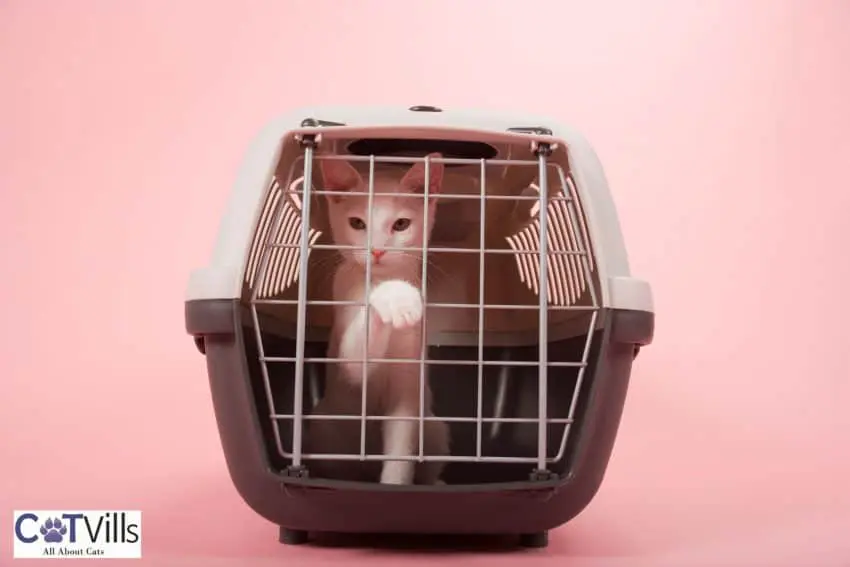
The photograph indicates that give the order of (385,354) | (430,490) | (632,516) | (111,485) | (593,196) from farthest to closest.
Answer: (111,485), (632,516), (385,354), (593,196), (430,490)

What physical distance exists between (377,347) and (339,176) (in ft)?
0.91

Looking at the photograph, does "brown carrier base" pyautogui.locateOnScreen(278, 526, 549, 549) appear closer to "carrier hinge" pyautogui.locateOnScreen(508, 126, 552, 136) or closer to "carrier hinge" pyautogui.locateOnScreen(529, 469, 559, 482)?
"carrier hinge" pyautogui.locateOnScreen(529, 469, 559, 482)

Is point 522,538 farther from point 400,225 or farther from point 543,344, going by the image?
point 400,225

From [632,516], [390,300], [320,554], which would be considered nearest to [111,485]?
[320,554]

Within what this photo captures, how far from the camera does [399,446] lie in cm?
132

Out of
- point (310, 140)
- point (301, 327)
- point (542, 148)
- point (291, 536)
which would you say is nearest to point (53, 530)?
point (291, 536)

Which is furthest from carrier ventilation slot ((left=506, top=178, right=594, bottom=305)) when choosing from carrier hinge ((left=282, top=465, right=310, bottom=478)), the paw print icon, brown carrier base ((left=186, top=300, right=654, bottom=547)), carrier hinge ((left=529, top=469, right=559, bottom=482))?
the paw print icon

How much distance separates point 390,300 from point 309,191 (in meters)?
0.18

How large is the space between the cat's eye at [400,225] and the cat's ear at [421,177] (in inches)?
2.0

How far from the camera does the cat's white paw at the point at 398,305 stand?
1.20 metres

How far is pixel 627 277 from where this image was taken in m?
1.22

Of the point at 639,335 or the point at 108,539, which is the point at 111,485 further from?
the point at 639,335

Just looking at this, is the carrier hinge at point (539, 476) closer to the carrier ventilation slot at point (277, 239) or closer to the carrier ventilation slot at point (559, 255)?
the carrier ventilation slot at point (559, 255)

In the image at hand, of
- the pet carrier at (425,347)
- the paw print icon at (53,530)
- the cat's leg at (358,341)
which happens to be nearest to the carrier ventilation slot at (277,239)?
the pet carrier at (425,347)
